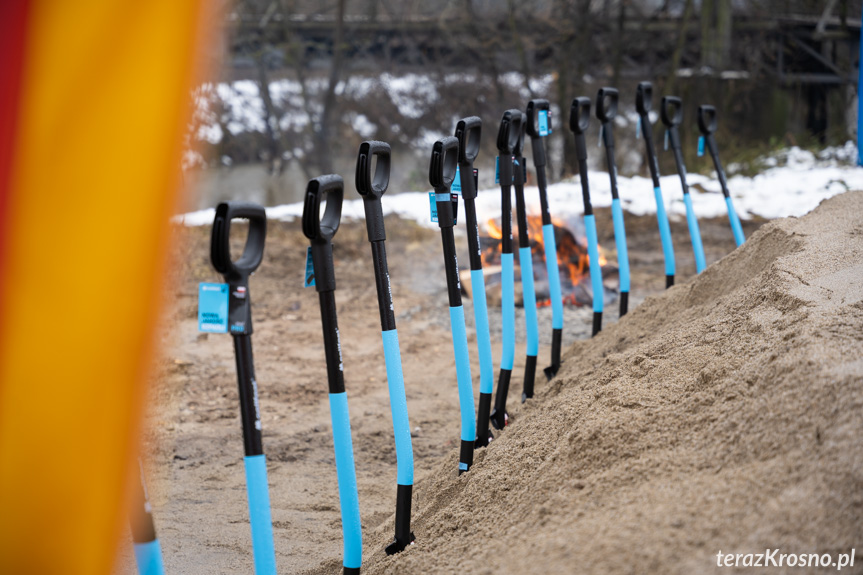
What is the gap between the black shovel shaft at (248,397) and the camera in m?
1.61

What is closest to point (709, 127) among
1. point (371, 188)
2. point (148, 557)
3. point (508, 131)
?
point (508, 131)

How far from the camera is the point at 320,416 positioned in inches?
155

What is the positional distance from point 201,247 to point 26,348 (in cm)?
618

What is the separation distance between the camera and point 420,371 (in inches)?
180

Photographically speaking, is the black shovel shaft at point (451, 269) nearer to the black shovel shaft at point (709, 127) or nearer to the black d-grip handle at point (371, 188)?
the black d-grip handle at point (371, 188)

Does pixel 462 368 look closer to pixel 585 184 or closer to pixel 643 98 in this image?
pixel 585 184

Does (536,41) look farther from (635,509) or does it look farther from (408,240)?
(635,509)

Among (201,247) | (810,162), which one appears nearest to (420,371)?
(201,247)

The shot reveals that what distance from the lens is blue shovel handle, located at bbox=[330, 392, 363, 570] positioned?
6.29 feet

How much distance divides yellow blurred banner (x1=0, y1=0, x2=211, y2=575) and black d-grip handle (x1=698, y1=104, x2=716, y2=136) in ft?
11.8

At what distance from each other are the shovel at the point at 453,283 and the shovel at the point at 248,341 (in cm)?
94

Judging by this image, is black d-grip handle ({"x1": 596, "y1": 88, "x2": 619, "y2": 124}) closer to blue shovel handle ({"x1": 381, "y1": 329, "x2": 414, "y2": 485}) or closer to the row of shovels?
the row of shovels

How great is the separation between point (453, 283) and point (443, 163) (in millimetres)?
400

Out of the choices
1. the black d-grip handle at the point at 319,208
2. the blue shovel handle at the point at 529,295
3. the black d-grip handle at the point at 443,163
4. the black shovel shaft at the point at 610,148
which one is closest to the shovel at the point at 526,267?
the blue shovel handle at the point at 529,295
